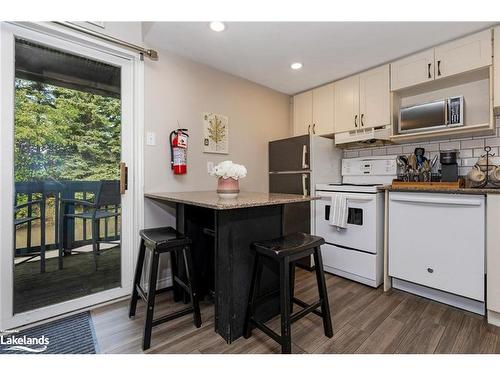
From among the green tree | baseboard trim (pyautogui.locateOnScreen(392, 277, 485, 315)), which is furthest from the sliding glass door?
baseboard trim (pyautogui.locateOnScreen(392, 277, 485, 315))

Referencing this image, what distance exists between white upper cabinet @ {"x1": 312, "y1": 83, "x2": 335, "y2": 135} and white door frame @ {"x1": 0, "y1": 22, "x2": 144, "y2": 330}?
2071 millimetres

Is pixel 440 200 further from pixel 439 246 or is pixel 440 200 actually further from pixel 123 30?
pixel 123 30

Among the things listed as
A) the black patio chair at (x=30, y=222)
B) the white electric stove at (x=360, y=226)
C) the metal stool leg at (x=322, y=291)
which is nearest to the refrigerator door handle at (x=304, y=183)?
the white electric stove at (x=360, y=226)

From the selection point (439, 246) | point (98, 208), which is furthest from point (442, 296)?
point (98, 208)

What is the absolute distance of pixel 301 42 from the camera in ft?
7.22

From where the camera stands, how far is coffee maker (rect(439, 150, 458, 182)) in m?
2.21

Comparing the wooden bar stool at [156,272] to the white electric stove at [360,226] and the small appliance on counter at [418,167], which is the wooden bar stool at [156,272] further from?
the small appliance on counter at [418,167]

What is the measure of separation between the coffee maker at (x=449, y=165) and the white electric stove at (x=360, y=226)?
1.52 ft

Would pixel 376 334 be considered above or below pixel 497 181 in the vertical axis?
below

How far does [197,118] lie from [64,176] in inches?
50.3

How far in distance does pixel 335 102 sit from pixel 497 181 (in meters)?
1.71

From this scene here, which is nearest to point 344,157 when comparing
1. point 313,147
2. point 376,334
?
point 313,147

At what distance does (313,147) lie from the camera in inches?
110

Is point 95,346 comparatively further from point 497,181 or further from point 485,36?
point 485,36
